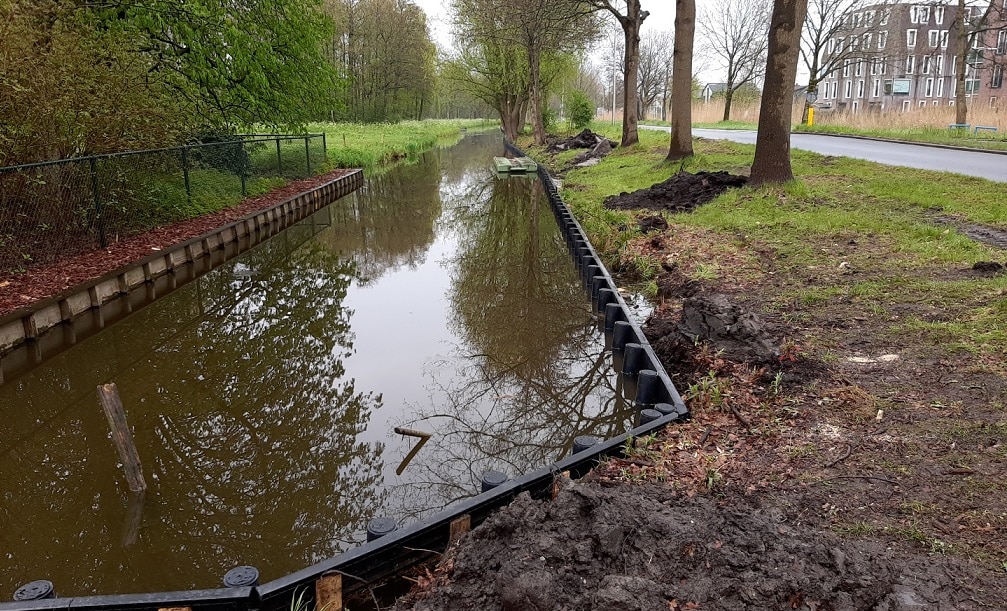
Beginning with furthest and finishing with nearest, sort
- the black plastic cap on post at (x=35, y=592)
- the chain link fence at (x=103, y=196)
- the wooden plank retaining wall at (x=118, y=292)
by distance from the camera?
the chain link fence at (x=103, y=196)
the wooden plank retaining wall at (x=118, y=292)
the black plastic cap on post at (x=35, y=592)

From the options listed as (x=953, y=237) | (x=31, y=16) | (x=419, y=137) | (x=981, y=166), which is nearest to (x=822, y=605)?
(x=953, y=237)

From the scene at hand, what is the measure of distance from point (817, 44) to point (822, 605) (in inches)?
1807

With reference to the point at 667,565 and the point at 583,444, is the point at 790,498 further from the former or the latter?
the point at 583,444

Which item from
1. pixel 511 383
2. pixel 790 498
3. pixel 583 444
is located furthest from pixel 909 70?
pixel 790 498

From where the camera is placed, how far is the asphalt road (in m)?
12.7

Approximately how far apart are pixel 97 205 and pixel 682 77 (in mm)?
13277

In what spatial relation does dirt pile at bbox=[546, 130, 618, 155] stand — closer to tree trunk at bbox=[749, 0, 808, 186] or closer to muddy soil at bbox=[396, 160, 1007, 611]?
tree trunk at bbox=[749, 0, 808, 186]

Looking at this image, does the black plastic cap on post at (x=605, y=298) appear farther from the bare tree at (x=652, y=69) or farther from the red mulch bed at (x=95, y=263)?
the bare tree at (x=652, y=69)

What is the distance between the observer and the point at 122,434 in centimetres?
406

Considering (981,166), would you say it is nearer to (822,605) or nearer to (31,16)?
(822,605)

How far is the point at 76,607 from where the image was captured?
111 inches

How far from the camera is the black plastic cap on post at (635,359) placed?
5.70 m

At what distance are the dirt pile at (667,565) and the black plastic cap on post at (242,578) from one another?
0.70 meters

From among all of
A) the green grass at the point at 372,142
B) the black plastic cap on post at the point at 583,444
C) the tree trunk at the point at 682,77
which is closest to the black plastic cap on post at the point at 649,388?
the black plastic cap on post at the point at 583,444
